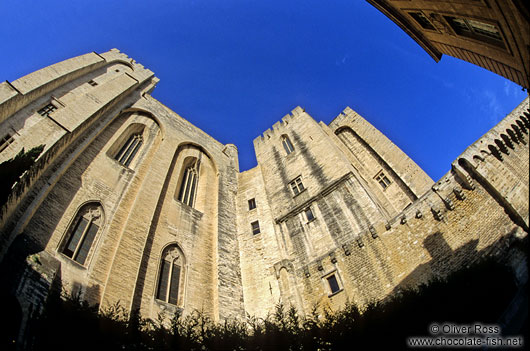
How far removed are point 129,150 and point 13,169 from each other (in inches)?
296

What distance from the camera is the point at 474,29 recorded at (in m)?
8.62

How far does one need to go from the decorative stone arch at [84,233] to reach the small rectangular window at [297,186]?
9.63 metres

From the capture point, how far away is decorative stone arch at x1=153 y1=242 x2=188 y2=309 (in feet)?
36.1

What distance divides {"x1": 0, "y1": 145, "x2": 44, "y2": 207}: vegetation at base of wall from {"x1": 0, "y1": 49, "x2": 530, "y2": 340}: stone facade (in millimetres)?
416

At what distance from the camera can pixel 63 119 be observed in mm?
11602

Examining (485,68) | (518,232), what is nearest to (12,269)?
(518,232)

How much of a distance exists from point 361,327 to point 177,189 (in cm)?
1152

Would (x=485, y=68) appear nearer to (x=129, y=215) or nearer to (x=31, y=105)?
(x=129, y=215)

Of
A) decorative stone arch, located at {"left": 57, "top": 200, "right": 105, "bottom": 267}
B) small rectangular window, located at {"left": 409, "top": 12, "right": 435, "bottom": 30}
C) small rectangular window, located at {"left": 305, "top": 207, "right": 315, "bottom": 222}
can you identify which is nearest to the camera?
decorative stone arch, located at {"left": 57, "top": 200, "right": 105, "bottom": 267}

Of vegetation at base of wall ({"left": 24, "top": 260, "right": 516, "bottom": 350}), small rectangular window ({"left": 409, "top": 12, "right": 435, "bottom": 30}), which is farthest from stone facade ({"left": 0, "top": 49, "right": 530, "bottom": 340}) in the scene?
small rectangular window ({"left": 409, "top": 12, "right": 435, "bottom": 30})

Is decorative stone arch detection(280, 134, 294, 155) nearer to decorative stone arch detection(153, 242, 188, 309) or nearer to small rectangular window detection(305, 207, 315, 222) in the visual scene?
small rectangular window detection(305, 207, 315, 222)

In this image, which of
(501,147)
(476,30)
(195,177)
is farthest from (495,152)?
(195,177)

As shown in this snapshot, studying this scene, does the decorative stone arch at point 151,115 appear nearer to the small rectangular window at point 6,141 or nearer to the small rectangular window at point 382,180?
the small rectangular window at point 6,141

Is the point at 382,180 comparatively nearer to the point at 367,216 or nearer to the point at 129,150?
the point at 367,216
